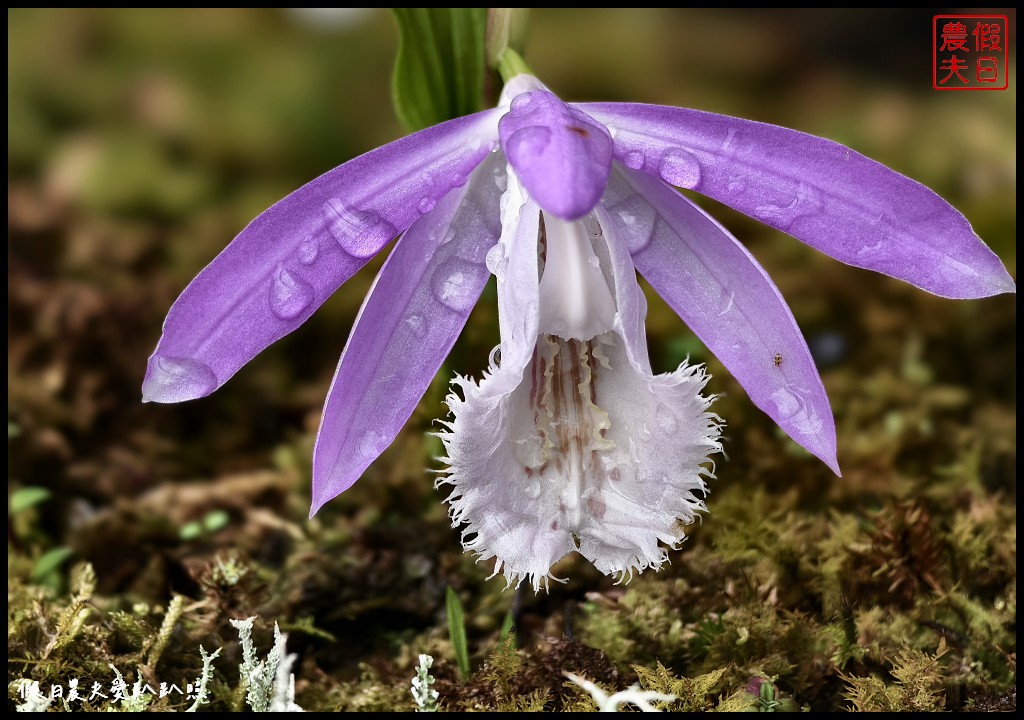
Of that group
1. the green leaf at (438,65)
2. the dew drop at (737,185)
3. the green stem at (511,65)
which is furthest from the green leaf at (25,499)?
the dew drop at (737,185)

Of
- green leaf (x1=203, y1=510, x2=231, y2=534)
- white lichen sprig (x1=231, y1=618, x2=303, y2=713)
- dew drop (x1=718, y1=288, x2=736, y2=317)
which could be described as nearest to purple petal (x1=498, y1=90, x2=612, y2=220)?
dew drop (x1=718, y1=288, x2=736, y2=317)

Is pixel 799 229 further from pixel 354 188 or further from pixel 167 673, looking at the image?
pixel 167 673

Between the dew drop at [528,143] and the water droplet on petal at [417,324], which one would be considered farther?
the water droplet on petal at [417,324]

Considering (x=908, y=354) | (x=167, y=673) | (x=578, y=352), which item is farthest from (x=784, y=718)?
(x=908, y=354)

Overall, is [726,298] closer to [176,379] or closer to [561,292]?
[561,292]

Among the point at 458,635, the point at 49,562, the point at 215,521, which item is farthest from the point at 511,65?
the point at 49,562

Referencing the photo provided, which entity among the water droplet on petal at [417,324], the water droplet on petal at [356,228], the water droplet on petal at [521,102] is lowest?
the water droplet on petal at [417,324]

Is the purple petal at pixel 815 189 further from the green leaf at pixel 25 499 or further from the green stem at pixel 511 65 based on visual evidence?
the green leaf at pixel 25 499
